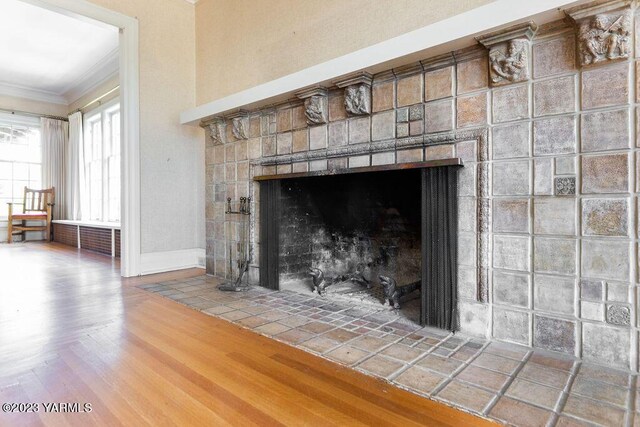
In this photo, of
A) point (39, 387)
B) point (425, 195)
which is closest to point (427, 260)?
point (425, 195)

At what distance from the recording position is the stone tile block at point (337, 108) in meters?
2.64

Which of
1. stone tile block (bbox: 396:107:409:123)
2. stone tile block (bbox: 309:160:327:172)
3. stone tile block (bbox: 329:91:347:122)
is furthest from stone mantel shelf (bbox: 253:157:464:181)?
stone tile block (bbox: 329:91:347:122)

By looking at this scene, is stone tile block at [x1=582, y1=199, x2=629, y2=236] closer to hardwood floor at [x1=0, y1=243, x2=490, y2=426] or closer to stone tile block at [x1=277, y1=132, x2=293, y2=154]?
hardwood floor at [x1=0, y1=243, x2=490, y2=426]

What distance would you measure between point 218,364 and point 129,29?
12.0 feet

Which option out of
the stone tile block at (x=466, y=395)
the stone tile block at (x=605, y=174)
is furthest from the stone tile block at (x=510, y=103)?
the stone tile block at (x=466, y=395)

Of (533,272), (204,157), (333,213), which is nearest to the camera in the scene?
(533,272)

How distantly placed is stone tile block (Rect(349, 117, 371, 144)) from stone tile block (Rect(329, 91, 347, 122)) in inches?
4.1

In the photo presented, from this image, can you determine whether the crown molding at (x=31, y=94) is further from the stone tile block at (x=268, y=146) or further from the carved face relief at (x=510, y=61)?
the carved face relief at (x=510, y=61)

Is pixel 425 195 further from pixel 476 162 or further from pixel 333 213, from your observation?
pixel 333 213

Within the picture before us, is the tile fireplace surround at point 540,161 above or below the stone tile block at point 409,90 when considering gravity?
below

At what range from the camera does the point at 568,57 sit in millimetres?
1723

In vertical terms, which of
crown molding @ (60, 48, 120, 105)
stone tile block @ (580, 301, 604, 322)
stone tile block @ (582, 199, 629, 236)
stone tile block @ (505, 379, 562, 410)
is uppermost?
crown molding @ (60, 48, 120, 105)

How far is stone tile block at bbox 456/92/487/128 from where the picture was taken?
6.46 feet

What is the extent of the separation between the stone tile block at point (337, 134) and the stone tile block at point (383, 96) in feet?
0.94
